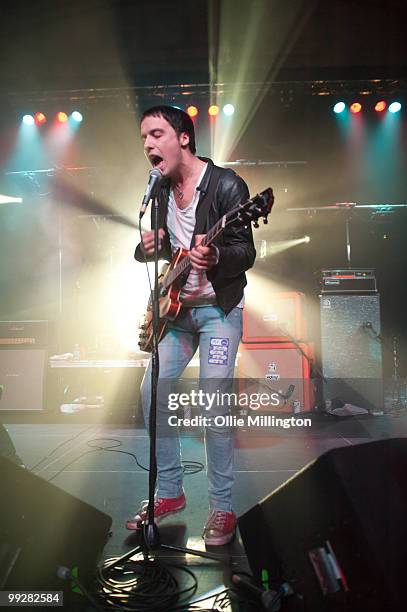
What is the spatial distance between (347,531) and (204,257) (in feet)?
Result: 3.84

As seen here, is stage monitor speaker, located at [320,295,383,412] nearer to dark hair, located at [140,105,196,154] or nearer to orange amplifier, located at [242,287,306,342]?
orange amplifier, located at [242,287,306,342]

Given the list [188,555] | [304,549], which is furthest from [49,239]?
[304,549]

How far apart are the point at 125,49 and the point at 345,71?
3091mm

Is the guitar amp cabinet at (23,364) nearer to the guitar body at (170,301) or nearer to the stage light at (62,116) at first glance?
the stage light at (62,116)

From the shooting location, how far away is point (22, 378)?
19.4 ft

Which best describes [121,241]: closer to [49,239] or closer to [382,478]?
[49,239]

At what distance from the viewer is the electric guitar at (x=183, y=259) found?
1921 mm

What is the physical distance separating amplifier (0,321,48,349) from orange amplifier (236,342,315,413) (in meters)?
2.73

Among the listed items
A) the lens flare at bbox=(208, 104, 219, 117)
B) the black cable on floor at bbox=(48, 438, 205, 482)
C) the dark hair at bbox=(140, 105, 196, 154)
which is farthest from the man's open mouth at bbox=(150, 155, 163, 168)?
the lens flare at bbox=(208, 104, 219, 117)

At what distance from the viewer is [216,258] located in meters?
1.94

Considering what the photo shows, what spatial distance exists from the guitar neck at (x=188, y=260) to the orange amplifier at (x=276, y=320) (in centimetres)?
369

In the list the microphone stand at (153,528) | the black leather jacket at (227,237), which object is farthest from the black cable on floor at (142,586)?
the black leather jacket at (227,237)

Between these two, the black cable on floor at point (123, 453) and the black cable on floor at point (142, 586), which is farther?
the black cable on floor at point (123, 453)

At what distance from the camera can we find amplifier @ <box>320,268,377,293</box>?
6133mm
